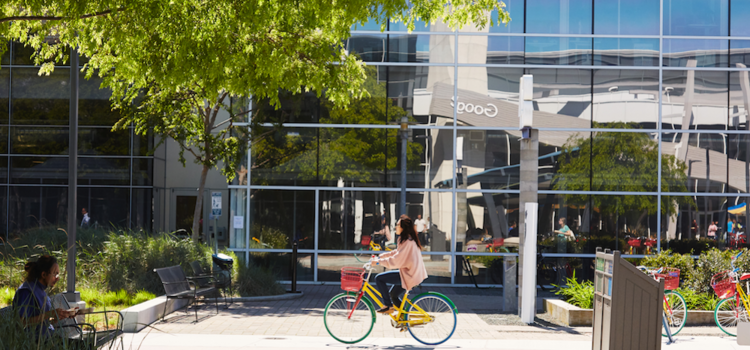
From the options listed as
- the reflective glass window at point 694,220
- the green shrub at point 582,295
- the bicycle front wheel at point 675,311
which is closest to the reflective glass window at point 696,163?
the reflective glass window at point 694,220

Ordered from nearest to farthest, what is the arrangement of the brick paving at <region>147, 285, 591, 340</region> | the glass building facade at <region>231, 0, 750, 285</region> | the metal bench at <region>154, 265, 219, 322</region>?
the brick paving at <region>147, 285, 591, 340</region>
the metal bench at <region>154, 265, 219, 322</region>
the glass building facade at <region>231, 0, 750, 285</region>

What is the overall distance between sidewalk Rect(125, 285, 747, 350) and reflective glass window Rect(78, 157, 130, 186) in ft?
54.8

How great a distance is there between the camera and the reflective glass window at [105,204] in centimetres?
2684

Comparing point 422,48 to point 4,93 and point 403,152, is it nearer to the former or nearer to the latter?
point 403,152

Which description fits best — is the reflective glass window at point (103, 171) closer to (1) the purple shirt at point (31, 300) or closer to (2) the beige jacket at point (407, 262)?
(2) the beige jacket at point (407, 262)

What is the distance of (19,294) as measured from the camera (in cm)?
566

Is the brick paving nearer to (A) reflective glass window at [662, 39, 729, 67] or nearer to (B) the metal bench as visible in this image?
(B) the metal bench

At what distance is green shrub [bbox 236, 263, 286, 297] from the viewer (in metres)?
13.5

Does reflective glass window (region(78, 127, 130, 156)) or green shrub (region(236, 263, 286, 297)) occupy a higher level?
reflective glass window (region(78, 127, 130, 156))

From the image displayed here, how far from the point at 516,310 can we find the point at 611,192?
6823 mm

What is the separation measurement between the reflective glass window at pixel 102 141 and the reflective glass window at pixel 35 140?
898 mm

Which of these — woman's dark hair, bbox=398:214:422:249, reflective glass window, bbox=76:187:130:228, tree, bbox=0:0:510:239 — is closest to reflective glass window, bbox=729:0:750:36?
tree, bbox=0:0:510:239

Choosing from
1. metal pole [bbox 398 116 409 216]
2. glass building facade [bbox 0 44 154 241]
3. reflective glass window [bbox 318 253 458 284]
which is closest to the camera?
metal pole [bbox 398 116 409 216]

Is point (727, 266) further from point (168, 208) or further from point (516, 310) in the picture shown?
point (168, 208)
